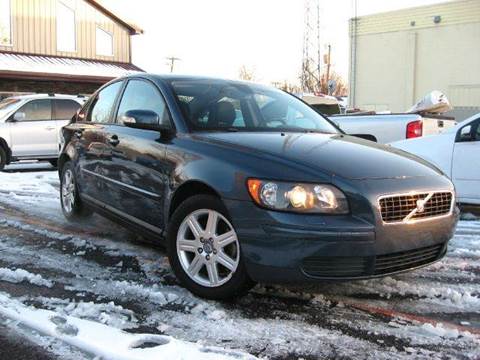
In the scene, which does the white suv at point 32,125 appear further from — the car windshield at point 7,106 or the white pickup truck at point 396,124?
the white pickup truck at point 396,124

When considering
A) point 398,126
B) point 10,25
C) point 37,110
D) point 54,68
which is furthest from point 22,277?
point 10,25

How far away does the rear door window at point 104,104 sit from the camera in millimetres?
5672

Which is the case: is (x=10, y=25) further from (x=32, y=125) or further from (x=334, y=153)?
(x=334, y=153)

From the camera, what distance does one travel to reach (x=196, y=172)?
3998mm

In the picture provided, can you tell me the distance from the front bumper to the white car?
392 centimetres

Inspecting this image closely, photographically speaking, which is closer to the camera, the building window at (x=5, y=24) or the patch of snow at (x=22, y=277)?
the patch of snow at (x=22, y=277)

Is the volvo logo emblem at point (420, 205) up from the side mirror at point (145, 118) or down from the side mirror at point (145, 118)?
down

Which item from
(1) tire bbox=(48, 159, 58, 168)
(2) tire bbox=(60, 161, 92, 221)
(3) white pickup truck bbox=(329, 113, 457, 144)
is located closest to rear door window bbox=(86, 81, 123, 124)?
(2) tire bbox=(60, 161, 92, 221)

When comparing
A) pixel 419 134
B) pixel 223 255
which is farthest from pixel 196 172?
pixel 419 134

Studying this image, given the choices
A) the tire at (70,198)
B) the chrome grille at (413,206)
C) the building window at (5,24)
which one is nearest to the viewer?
the chrome grille at (413,206)

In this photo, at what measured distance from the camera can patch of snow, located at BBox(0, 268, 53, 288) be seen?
14.5 ft

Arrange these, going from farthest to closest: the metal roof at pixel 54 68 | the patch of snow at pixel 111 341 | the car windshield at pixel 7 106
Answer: the metal roof at pixel 54 68
the car windshield at pixel 7 106
the patch of snow at pixel 111 341

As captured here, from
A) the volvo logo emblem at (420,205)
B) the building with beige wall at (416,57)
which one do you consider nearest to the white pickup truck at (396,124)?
the volvo logo emblem at (420,205)

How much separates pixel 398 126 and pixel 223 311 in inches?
256
